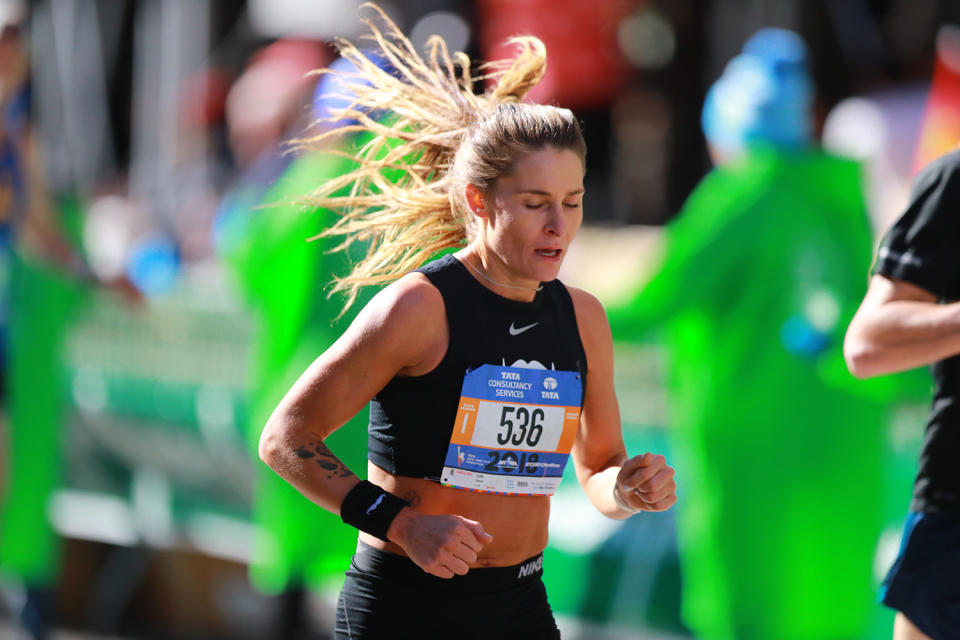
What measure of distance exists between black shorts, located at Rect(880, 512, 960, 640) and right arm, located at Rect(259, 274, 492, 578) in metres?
1.03

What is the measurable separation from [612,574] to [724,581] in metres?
0.68

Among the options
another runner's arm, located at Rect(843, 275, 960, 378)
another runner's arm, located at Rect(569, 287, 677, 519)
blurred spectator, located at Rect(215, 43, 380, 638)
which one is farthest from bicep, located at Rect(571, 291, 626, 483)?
blurred spectator, located at Rect(215, 43, 380, 638)

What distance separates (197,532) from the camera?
21.0 feet

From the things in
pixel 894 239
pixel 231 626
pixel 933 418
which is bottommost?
pixel 231 626

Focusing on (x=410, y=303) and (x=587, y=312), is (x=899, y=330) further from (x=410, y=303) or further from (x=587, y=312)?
(x=410, y=303)

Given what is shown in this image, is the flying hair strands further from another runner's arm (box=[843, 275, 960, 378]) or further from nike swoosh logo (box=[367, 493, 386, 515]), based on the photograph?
another runner's arm (box=[843, 275, 960, 378])

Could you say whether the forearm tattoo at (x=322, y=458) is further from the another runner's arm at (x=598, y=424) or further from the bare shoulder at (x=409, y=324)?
the another runner's arm at (x=598, y=424)

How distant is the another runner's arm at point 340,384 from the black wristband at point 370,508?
46 millimetres

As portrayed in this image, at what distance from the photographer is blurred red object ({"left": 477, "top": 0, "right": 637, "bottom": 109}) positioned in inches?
286

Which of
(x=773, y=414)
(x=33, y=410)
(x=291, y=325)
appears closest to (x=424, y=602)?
(x=773, y=414)

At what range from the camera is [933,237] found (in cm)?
268

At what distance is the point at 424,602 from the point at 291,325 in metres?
2.42

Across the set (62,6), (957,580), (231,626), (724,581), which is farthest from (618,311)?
(62,6)

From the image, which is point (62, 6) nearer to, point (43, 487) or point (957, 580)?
point (43, 487)
